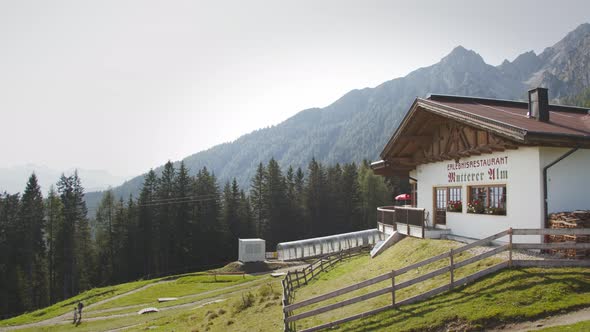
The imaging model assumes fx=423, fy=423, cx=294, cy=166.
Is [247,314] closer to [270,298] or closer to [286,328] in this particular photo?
[270,298]

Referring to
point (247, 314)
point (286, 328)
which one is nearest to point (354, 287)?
point (286, 328)

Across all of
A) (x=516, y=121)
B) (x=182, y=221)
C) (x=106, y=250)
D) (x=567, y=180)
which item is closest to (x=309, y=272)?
(x=516, y=121)

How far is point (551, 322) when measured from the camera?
976cm

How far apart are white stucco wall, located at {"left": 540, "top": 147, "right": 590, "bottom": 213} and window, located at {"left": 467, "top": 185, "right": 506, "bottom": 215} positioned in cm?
217

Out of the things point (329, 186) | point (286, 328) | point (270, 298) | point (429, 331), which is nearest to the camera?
point (429, 331)

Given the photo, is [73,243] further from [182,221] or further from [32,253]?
[182,221]

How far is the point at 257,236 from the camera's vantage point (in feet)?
253

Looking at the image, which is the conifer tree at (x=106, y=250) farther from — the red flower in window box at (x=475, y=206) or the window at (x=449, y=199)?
the red flower in window box at (x=475, y=206)

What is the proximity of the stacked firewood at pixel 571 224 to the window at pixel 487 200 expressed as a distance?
8.08 feet

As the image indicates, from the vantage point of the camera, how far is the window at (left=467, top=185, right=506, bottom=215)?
17.6m

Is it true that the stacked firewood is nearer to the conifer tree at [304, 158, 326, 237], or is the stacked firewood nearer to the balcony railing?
the balcony railing

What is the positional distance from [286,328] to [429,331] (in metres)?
4.56

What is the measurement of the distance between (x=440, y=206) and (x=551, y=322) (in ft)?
42.6

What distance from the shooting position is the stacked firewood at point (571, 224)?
43.6 feet
